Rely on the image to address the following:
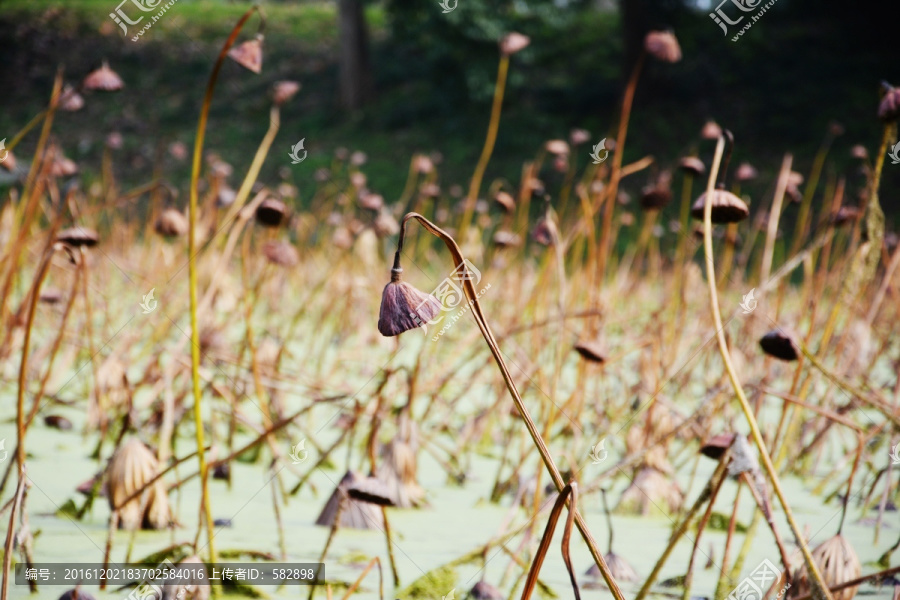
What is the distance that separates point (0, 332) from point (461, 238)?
0.89m

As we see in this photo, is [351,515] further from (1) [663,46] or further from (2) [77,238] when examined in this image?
(1) [663,46]

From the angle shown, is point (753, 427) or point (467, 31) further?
point (467, 31)

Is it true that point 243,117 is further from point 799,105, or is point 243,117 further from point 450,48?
point 799,105

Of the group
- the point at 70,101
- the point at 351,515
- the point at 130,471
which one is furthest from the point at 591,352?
the point at 70,101

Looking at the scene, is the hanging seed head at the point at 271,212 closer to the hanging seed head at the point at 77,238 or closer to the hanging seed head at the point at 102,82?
the hanging seed head at the point at 77,238

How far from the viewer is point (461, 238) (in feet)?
5.23

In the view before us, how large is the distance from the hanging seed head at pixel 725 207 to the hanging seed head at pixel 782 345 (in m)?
0.11

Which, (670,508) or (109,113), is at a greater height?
(670,508)

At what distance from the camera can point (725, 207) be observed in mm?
608

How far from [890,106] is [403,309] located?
1.61 ft

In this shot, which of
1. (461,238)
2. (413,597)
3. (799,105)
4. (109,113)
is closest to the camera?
(413,597)

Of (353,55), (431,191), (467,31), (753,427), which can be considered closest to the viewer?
(753,427)

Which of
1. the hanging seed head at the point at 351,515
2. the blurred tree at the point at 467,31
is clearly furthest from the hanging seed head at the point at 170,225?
the blurred tree at the point at 467,31

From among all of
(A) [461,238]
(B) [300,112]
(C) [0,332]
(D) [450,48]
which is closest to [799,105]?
(D) [450,48]
